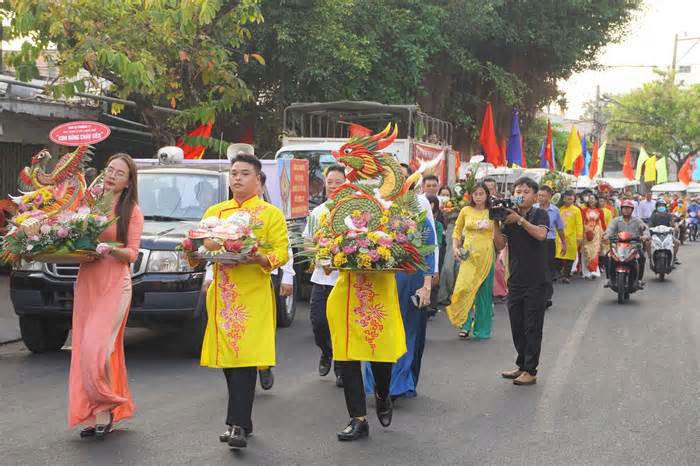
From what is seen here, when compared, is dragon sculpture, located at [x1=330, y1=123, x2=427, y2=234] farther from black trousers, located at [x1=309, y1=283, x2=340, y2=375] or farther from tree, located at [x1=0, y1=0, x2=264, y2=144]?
tree, located at [x1=0, y1=0, x2=264, y2=144]

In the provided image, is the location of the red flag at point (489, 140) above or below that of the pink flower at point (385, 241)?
above

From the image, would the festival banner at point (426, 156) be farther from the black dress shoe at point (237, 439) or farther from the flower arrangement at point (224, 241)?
the black dress shoe at point (237, 439)

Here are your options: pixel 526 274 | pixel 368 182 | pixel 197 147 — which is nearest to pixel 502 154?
pixel 197 147

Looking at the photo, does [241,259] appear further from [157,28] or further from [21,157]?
[21,157]

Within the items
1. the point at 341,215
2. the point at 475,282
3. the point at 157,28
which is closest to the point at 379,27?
the point at 157,28

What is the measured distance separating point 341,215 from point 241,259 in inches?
33.5

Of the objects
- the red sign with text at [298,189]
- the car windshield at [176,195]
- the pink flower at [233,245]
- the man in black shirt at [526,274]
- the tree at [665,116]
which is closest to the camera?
the pink flower at [233,245]

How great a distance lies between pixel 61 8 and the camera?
12461 millimetres

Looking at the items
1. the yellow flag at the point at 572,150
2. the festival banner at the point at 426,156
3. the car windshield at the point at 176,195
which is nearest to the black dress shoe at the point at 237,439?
the car windshield at the point at 176,195

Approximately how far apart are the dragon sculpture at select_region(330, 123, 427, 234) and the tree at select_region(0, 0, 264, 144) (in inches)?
229

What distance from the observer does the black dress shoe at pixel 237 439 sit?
5.75 meters

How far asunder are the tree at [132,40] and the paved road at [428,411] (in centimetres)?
369

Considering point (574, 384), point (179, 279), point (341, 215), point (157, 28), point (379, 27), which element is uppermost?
point (379, 27)

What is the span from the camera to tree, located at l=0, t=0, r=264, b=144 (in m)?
11.8
